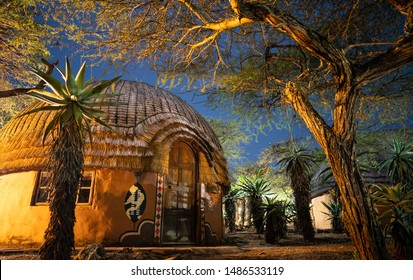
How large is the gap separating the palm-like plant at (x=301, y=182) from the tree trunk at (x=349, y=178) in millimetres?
6817

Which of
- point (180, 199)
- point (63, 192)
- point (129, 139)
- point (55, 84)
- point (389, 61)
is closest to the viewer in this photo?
point (389, 61)

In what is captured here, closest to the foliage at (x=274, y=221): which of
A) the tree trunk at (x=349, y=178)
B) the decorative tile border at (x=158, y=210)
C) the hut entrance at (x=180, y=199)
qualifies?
the hut entrance at (x=180, y=199)

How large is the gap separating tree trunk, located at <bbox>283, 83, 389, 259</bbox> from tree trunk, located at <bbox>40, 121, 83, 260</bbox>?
173 inches

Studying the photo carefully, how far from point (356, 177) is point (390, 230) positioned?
174 cm

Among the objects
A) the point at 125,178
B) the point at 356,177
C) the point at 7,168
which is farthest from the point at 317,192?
the point at 7,168

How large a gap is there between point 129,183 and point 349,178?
6668mm

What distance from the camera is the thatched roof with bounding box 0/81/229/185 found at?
8688 millimetres

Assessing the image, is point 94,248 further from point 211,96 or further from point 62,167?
point 211,96

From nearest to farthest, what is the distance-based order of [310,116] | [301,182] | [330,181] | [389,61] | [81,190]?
1. [389,61]
2. [310,116]
3. [81,190]
4. [301,182]
5. [330,181]

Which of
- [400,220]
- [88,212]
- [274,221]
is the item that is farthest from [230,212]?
[400,220]

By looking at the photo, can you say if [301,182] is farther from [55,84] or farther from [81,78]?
[55,84]

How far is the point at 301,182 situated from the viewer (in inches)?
450

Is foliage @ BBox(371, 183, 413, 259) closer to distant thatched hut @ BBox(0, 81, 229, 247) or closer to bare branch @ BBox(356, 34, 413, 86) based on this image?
bare branch @ BBox(356, 34, 413, 86)

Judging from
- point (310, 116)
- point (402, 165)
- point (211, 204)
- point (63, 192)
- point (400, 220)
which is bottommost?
point (400, 220)
